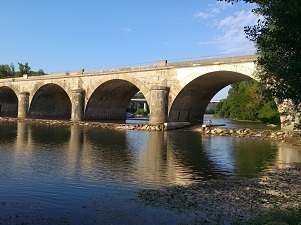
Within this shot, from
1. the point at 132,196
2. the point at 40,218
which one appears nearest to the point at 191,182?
the point at 132,196

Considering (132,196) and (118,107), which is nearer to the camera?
(132,196)

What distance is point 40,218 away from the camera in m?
7.56

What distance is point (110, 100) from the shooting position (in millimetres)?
55438

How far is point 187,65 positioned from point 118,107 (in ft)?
78.5

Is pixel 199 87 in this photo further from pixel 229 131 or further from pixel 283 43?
pixel 283 43

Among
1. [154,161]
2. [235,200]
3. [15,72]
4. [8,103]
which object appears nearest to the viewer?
[235,200]

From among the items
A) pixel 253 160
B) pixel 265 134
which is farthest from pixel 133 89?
pixel 253 160

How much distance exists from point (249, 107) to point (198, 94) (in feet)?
115

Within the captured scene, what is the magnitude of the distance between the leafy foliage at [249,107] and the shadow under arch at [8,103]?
5479 centimetres

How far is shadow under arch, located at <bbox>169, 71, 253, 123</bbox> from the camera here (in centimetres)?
3803

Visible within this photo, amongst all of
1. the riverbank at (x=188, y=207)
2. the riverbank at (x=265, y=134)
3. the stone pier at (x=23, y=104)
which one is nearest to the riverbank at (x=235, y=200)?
the riverbank at (x=188, y=207)

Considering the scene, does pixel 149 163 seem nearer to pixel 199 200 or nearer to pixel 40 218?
pixel 199 200

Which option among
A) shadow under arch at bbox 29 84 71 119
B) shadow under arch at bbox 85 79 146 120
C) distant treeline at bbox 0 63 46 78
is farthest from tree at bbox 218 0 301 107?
distant treeline at bbox 0 63 46 78

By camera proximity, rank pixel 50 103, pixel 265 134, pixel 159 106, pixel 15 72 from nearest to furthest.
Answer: pixel 265 134, pixel 159 106, pixel 50 103, pixel 15 72
